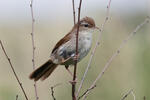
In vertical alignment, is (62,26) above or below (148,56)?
below

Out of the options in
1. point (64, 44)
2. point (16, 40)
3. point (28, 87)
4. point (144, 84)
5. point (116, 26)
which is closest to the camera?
point (64, 44)

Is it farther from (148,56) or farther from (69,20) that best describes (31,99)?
(69,20)

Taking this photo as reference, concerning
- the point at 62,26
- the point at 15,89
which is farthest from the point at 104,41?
the point at 62,26

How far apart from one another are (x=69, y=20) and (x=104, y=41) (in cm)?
352

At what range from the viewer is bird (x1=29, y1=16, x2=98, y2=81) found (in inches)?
246

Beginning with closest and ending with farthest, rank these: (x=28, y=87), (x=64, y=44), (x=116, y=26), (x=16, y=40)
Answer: (x=64, y=44) < (x=28, y=87) < (x=116, y=26) < (x=16, y=40)

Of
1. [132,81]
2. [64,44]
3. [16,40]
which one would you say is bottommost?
[16,40]

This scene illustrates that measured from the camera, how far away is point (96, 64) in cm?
928

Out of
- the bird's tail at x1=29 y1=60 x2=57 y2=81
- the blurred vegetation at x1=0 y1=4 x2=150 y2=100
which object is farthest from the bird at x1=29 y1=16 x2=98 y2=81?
the blurred vegetation at x1=0 y1=4 x2=150 y2=100

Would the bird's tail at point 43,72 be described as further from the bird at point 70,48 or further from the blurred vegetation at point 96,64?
the blurred vegetation at point 96,64

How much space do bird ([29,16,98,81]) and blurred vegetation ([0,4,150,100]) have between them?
67.7 inches

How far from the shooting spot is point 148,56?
344 inches

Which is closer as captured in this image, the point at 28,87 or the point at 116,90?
the point at 116,90

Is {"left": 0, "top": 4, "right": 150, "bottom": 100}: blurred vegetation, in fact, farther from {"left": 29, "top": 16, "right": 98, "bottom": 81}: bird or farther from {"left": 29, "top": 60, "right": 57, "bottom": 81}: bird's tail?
{"left": 29, "top": 16, "right": 98, "bottom": 81}: bird
